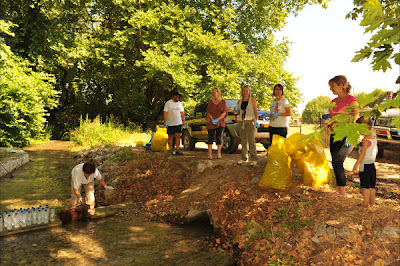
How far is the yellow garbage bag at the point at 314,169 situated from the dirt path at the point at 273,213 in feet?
0.52

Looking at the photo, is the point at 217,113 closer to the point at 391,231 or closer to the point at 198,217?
the point at 198,217

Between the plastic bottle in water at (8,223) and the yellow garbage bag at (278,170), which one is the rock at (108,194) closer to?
the plastic bottle in water at (8,223)

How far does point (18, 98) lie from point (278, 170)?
15.3 metres

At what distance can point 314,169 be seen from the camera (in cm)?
479

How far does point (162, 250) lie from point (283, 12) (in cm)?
1837

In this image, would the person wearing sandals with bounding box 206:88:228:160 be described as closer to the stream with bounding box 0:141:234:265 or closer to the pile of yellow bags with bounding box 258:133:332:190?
the pile of yellow bags with bounding box 258:133:332:190

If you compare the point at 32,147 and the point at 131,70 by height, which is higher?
the point at 131,70

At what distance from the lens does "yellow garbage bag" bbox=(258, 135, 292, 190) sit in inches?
192

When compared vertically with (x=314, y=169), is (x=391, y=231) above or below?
below

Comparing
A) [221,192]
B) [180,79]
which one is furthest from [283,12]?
[221,192]

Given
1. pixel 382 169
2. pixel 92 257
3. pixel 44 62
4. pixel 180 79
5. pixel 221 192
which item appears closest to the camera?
pixel 92 257

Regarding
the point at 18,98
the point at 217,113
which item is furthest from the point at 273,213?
the point at 18,98

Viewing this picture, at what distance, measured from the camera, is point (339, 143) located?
4270mm

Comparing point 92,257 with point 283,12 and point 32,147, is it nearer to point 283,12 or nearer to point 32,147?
point 32,147
